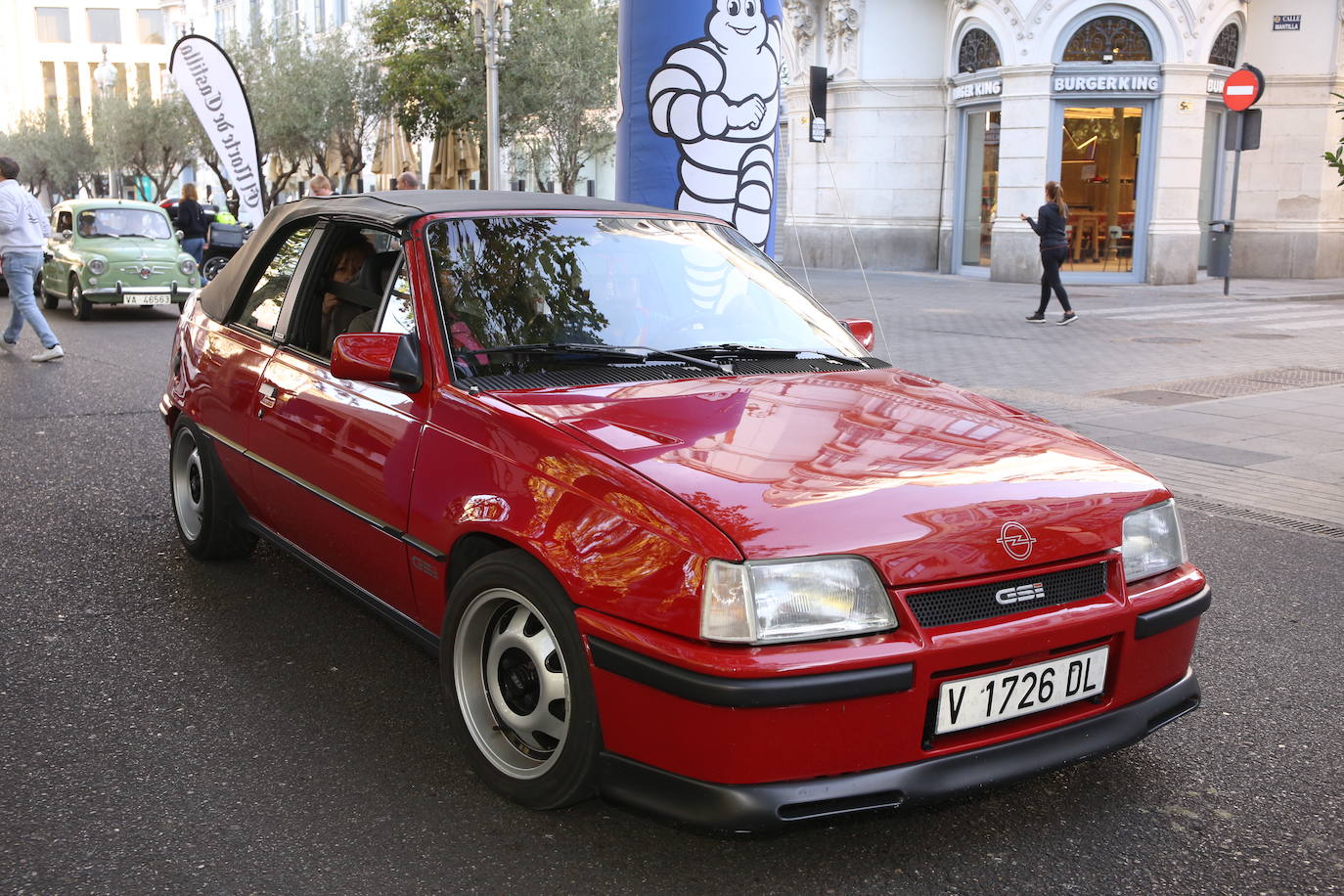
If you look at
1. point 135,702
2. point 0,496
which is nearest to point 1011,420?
point 135,702

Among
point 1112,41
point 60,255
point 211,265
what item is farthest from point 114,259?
point 1112,41

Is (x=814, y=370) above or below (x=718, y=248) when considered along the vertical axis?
below

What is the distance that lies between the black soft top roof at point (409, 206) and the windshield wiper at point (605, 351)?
1.83 ft

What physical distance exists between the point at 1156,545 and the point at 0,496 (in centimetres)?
572

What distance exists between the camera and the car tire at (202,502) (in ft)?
16.5

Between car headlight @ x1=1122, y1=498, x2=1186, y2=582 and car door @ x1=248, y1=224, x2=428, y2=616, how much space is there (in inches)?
73.3

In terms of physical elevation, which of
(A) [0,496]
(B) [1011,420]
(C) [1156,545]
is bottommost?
(A) [0,496]

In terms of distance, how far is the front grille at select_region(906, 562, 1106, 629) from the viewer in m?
2.77

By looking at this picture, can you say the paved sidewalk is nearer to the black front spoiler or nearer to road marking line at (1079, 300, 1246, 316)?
road marking line at (1079, 300, 1246, 316)

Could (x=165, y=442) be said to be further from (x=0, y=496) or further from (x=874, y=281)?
(x=874, y=281)

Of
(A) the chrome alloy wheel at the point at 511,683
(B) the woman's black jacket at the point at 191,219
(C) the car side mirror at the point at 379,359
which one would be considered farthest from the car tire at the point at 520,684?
(B) the woman's black jacket at the point at 191,219

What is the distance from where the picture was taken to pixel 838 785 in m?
2.68

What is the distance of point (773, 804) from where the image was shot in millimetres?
2635

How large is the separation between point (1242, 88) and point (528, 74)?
49.1 feet
